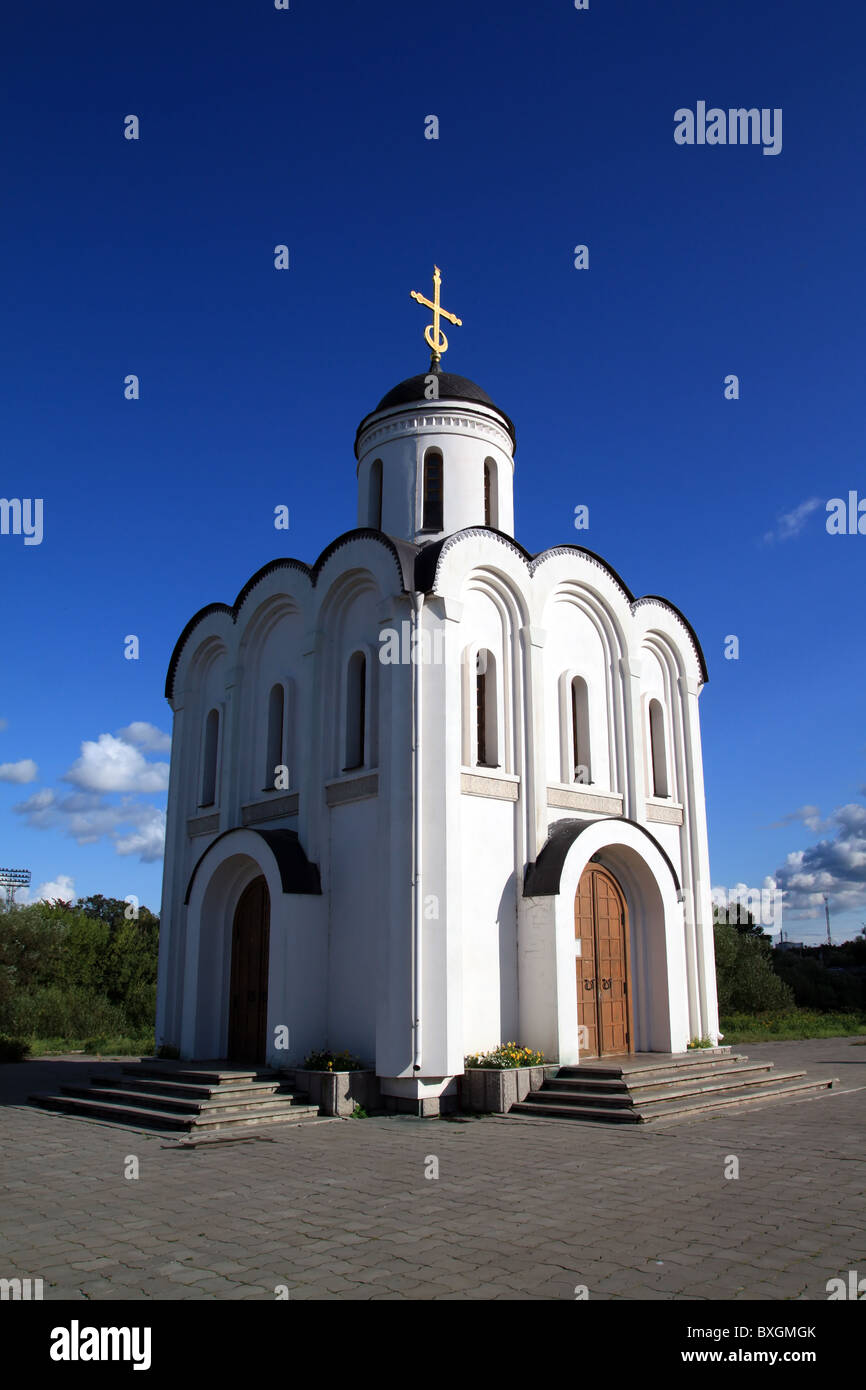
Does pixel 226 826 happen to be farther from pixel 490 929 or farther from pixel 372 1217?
pixel 372 1217

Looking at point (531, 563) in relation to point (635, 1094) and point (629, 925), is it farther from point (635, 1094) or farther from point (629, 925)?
point (635, 1094)

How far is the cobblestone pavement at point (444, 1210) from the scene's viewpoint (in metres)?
5.80

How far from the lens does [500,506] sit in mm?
17594

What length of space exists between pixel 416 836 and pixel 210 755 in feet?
22.4

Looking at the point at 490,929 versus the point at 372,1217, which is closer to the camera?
the point at 372,1217

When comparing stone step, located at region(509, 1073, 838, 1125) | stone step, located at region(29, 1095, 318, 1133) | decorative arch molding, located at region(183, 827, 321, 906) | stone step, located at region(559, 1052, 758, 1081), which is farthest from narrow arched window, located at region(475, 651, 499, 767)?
stone step, located at region(29, 1095, 318, 1133)

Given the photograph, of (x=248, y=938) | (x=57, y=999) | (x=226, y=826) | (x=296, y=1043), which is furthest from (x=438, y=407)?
(x=57, y=999)

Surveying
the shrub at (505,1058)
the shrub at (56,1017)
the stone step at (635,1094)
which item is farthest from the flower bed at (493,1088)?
the shrub at (56,1017)

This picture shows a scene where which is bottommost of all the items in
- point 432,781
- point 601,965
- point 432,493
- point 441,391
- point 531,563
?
point 601,965

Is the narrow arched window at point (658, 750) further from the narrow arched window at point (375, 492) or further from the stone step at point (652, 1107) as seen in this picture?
the narrow arched window at point (375, 492)

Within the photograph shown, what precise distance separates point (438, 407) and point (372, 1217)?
43.6ft

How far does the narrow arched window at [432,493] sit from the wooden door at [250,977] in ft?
21.4

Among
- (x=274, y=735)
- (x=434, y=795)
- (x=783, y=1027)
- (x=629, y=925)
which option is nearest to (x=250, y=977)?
(x=274, y=735)

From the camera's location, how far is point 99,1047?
72.0ft
